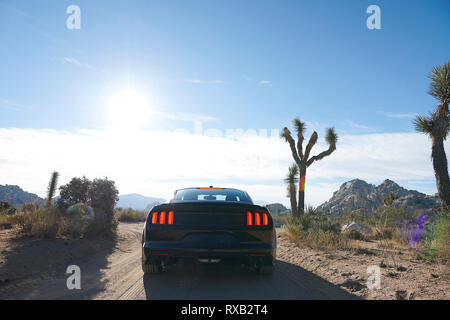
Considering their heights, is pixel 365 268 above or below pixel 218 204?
below

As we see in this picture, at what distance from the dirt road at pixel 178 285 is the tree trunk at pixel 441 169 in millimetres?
6843

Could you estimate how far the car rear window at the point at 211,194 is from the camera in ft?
20.3

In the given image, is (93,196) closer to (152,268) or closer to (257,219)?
(152,268)

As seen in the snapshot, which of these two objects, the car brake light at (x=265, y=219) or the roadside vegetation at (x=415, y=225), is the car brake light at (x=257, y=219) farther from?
the roadside vegetation at (x=415, y=225)

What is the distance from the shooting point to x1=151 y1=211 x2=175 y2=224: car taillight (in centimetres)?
492

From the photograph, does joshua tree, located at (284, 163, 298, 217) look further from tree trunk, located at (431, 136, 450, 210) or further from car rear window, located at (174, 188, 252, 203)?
car rear window, located at (174, 188, 252, 203)

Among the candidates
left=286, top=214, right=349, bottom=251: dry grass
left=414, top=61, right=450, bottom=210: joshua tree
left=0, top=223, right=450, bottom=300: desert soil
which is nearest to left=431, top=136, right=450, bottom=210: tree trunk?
left=414, top=61, right=450, bottom=210: joshua tree

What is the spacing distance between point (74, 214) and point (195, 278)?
6746 mm

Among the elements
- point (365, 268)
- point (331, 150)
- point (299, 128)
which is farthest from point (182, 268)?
point (299, 128)

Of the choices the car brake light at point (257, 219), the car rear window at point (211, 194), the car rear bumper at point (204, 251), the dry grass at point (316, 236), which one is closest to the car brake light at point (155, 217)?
the car rear bumper at point (204, 251)

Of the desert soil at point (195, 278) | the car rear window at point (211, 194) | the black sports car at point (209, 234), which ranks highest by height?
the car rear window at point (211, 194)

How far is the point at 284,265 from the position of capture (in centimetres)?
689
